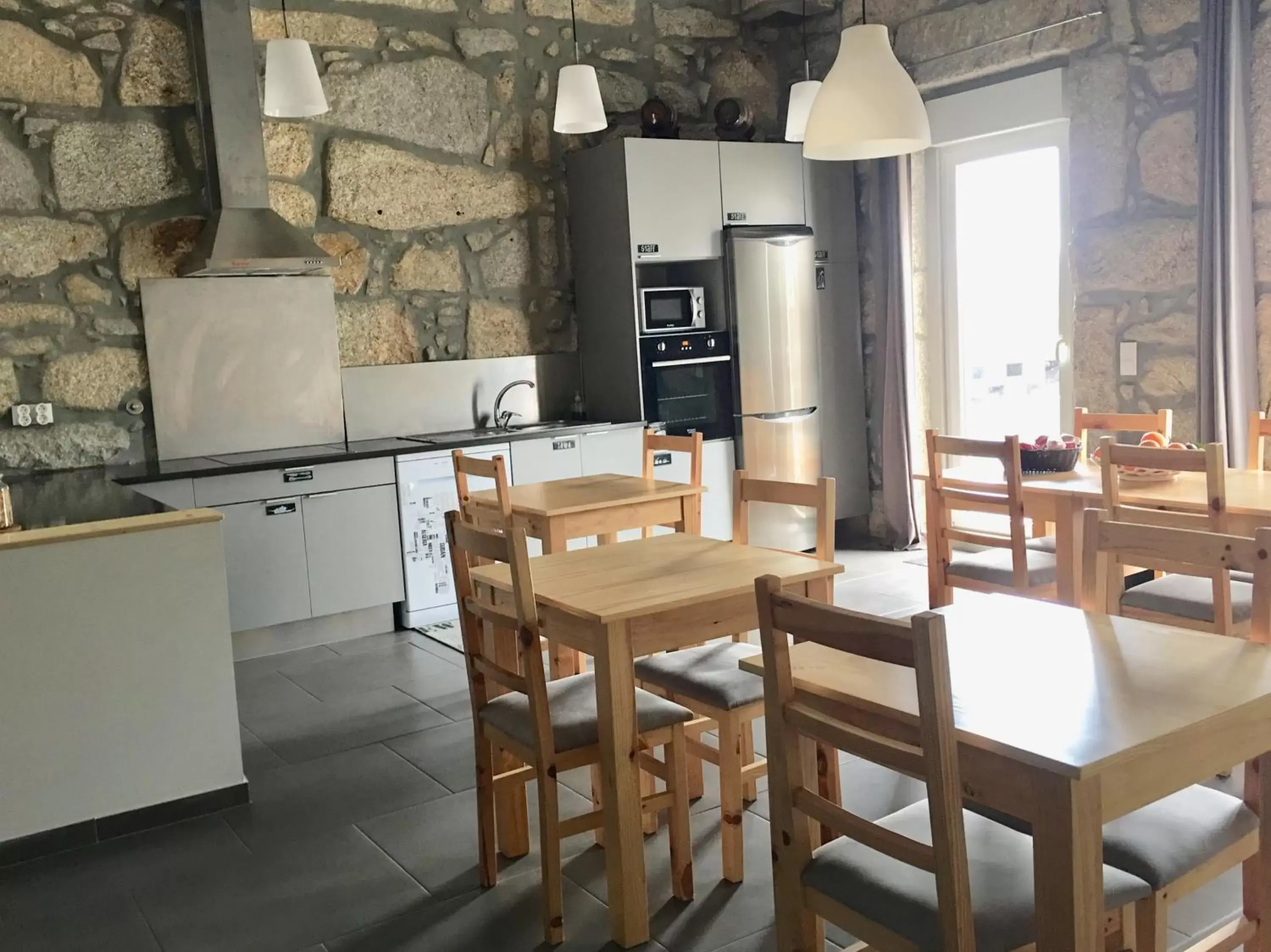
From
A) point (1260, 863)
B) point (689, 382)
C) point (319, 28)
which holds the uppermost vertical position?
point (319, 28)

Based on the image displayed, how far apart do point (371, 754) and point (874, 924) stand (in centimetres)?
228

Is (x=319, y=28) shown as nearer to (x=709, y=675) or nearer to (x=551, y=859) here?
(x=709, y=675)

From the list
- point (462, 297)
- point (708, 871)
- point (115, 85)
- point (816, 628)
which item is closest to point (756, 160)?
point (462, 297)

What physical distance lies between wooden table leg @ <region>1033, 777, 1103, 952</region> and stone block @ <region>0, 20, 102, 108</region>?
4775 mm

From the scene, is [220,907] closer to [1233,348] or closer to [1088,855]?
[1088,855]

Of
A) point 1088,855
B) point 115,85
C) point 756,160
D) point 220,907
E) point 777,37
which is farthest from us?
point 777,37

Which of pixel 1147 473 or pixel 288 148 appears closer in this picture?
pixel 1147 473

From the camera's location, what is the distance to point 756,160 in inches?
235

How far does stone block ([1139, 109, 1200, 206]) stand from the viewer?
15.1 ft

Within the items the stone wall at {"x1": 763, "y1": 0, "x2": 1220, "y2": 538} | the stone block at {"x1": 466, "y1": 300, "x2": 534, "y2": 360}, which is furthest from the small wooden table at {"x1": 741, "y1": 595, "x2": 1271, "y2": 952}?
the stone block at {"x1": 466, "y1": 300, "x2": 534, "y2": 360}

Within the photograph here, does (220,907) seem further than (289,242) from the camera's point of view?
No

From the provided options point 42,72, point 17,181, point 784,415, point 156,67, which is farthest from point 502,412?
point 42,72

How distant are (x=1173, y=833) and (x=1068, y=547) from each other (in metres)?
1.86

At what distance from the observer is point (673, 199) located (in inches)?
224
